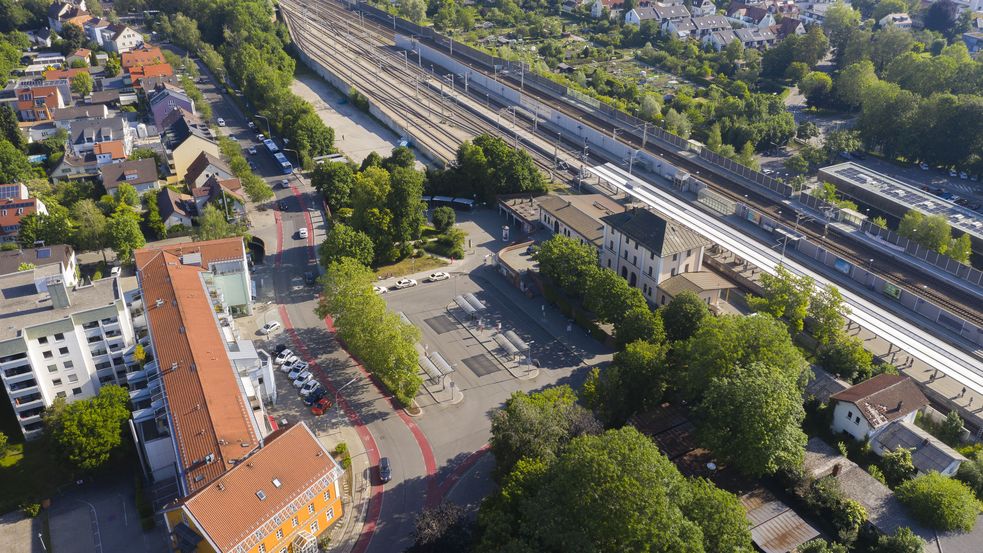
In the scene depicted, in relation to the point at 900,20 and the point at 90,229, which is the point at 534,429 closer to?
the point at 90,229

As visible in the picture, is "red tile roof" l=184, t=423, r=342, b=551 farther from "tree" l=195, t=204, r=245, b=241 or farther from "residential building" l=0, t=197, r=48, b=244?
"residential building" l=0, t=197, r=48, b=244

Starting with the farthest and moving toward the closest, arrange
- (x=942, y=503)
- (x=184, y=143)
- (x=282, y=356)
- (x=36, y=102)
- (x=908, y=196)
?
(x=36, y=102)
(x=184, y=143)
(x=908, y=196)
(x=282, y=356)
(x=942, y=503)

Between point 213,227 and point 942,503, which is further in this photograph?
point 213,227

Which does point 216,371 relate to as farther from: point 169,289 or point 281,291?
point 281,291

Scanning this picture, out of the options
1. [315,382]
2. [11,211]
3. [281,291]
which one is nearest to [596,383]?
[315,382]

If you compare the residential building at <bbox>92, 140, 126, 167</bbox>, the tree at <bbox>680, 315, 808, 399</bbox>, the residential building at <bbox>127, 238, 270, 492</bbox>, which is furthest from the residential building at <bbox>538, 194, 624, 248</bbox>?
the residential building at <bbox>92, 140, 126, 167</bbox>

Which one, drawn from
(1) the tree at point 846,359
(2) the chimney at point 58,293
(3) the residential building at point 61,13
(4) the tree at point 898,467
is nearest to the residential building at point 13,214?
(2) the chimney at point 58,293

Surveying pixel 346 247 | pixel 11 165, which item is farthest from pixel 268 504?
pixel 11 165
